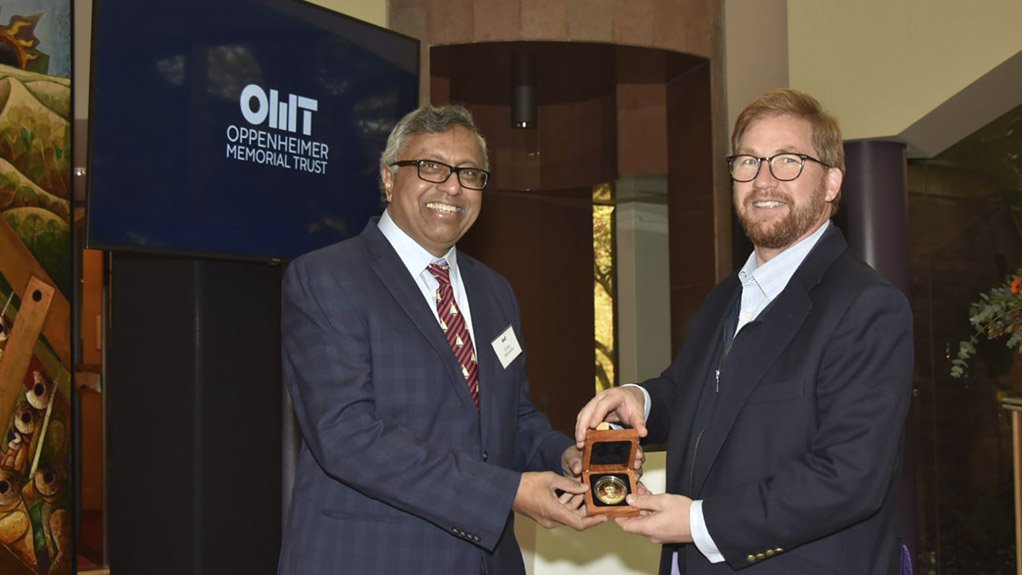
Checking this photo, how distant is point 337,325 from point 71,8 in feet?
7.49

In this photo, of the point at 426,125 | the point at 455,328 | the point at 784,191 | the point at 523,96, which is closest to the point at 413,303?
the point at 455,328

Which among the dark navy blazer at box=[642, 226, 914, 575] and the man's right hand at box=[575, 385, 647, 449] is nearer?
the dark navy blazer at box=[642, 226, 914, 575]

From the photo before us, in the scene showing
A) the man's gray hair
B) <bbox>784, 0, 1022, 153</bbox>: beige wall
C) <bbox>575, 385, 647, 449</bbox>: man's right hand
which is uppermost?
<bbox>784, 0, 1022, 153</bbox>: beige wall

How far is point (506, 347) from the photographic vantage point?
267 cm

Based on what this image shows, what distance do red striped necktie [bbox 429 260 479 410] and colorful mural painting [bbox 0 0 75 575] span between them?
81.9 inches

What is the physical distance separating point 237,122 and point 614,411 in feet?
5.94

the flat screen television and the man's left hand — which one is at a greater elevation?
the flat screen television

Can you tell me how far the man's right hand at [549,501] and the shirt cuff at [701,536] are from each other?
0.30m

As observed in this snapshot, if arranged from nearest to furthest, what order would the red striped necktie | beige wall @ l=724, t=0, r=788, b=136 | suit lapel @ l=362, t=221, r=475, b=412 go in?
suit lapel @ l=362, t=221, r=475, b=412 < the red striped necktie < beige wall @ l=724, t=0, r=788, b=136

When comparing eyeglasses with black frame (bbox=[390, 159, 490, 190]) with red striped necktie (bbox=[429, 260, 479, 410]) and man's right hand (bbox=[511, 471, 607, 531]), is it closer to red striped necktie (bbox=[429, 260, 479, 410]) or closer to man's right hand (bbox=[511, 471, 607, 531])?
red striped necktie (bbox=[429, 260, 479, 410])

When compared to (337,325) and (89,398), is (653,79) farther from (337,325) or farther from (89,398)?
(89,398)

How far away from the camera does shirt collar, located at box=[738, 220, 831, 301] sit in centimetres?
225

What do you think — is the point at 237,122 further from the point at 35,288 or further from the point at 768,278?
the point at 768,278

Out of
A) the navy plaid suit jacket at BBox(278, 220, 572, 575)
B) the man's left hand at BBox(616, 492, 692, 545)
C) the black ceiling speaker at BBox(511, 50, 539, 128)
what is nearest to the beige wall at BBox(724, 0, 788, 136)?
the black ceiling speaker at BBox(511, 50, 539, 128)
